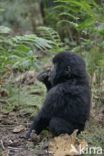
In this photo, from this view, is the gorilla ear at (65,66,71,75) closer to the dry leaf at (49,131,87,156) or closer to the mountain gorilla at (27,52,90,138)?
the mountain gorilla at (27,52,90,138)

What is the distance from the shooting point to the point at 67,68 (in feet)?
17.9

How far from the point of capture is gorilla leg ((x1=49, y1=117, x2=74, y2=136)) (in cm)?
535

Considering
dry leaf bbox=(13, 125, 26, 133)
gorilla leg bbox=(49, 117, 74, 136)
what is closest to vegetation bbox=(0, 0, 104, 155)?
gorilla leg bbox=(49, 117, 74, 136)

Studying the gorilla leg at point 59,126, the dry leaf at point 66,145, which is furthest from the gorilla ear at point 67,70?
the dry leaf at point 66,145

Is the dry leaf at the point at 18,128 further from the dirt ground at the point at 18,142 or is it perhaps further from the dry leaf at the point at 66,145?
the dry leaf at the point at 66,145

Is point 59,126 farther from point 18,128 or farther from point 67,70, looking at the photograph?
point 18,128

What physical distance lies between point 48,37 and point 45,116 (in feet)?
7.73

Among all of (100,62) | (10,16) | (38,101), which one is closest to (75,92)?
(100,62)

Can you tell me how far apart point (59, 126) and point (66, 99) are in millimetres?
307

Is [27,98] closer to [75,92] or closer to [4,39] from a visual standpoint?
[4,39]

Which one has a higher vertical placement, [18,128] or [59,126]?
[59,126]

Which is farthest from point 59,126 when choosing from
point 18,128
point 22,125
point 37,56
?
point 37,56

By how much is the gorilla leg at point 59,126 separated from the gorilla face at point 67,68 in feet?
1.54

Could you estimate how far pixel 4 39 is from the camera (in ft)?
23.6
